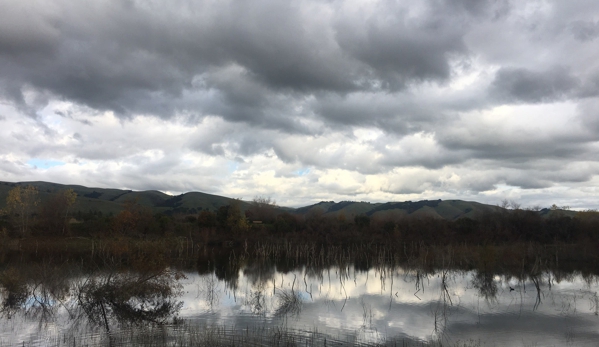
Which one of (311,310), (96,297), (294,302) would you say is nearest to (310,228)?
(294,302)

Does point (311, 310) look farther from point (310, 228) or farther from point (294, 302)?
point (310, 228)

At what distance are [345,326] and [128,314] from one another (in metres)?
8.92

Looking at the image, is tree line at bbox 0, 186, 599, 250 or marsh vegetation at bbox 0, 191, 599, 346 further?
tree line at bbox 0, 186, 599, 250

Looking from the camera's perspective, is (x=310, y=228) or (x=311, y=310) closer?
(x=311, y=310)

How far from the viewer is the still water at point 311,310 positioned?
14.0m

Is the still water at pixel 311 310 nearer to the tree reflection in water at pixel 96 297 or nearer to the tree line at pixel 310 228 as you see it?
the tree reflection in water at pixel 96 297

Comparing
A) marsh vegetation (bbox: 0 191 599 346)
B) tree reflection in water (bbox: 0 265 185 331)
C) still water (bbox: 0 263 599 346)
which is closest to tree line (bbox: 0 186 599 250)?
marsh vegetation (bbox: 0 191 599 346)

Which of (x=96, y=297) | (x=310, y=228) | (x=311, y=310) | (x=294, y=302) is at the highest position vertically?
(x=310, y=228)

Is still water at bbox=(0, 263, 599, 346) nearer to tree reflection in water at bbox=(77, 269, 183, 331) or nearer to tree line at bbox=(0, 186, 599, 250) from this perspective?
tree reflection in water at bbox=(77, 269, 183, 331)

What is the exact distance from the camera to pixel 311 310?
18.2m

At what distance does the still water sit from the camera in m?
14.0

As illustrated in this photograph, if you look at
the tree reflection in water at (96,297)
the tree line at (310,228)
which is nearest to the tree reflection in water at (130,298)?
the tree reflection in water at (96,297)

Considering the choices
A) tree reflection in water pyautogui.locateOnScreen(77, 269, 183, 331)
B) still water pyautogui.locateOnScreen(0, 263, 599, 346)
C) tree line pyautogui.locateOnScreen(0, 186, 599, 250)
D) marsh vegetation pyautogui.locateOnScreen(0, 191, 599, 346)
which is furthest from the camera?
tree line pyautogui.locateOnScreen(0, 186, 599, 250)

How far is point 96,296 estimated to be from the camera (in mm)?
18078
